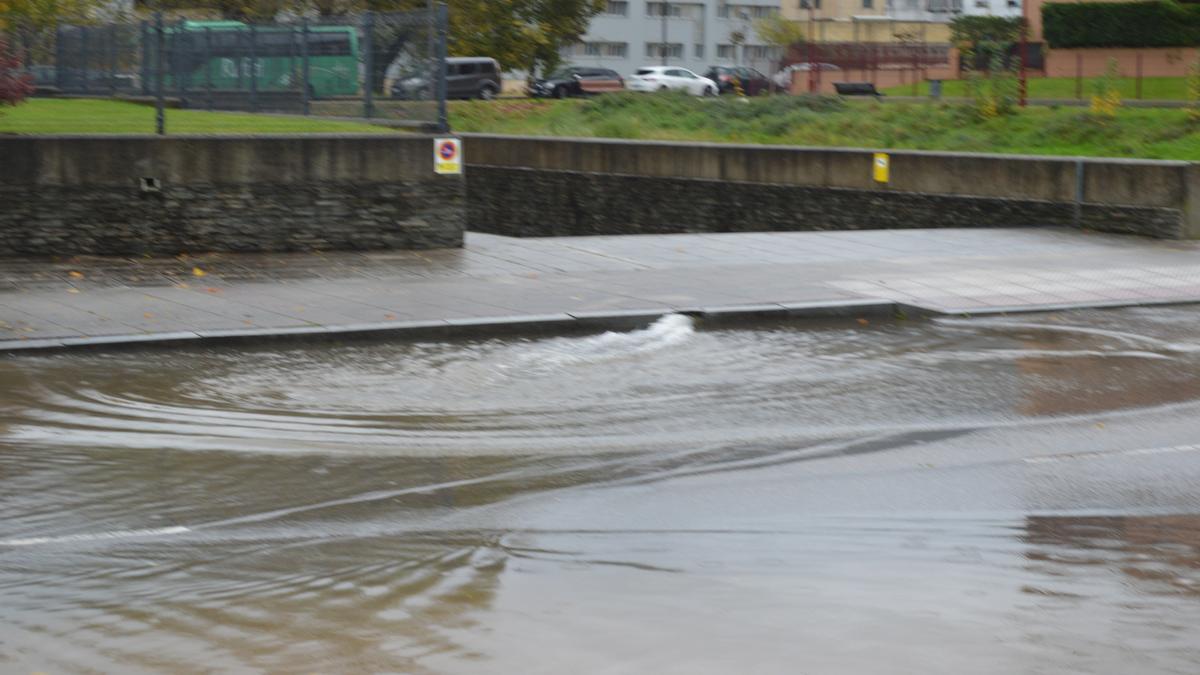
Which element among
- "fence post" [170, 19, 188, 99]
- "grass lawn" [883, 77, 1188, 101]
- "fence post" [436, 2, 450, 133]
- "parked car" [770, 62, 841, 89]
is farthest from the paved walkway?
"parked car" [770, 62, 841, 89]

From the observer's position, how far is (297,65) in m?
20.4

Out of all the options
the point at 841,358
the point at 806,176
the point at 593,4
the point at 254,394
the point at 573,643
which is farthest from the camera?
the point at 593,4

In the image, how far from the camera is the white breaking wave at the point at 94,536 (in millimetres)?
6738

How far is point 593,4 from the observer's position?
2719 inches

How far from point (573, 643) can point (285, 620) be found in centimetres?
103

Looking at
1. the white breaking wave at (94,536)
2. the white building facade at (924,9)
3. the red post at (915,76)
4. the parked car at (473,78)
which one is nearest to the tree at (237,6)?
the parked car at (473,78)

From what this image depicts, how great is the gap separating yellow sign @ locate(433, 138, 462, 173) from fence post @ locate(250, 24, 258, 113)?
286 cm

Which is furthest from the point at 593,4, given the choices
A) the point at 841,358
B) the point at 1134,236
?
the point at 841,358

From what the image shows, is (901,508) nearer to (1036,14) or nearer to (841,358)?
(841,358)

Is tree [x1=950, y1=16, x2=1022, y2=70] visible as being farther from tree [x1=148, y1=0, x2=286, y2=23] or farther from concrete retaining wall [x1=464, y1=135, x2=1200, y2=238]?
concrete retaining wall [x1=464, y1=135, x2=1200, y2=238]

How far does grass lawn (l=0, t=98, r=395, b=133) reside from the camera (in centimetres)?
1844

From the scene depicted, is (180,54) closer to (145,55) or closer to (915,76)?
(145,55)

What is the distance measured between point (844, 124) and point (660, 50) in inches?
3030

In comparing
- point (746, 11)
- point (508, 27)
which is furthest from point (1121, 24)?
point (746, 11)
